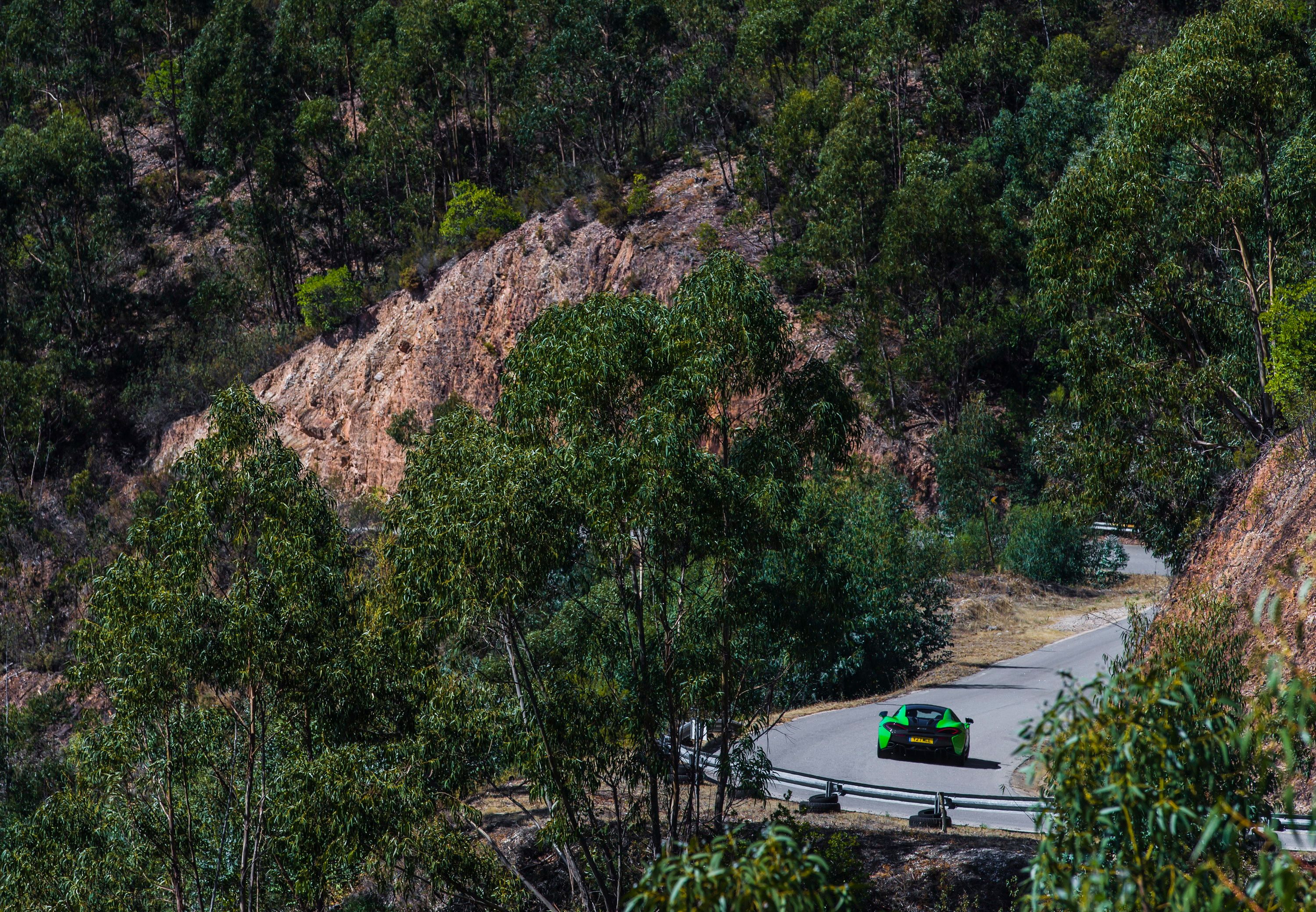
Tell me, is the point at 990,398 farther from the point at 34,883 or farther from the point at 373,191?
the point at 34,883

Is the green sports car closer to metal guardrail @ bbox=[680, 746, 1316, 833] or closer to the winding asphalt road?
the winding asphalt road

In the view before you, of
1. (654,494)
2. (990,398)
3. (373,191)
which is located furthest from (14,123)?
(654,494)

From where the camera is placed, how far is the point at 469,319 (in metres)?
48.8

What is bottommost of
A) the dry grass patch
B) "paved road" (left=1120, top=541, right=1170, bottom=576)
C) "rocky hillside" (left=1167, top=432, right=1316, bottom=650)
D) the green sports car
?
"paved road" (left=1120, top=541, right=1170, bottom=576)

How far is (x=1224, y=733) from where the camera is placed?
5680 mm

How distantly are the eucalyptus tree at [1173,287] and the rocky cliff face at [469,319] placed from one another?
25.4m

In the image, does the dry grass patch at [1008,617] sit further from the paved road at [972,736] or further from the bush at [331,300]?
the bush at [331,300]

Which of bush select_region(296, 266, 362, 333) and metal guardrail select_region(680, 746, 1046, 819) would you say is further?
bush select_region(296, 266, 362, 333)

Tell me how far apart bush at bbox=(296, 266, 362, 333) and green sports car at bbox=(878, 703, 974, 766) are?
3824cm

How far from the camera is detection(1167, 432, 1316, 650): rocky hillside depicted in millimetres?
16859

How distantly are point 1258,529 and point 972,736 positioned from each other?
23.8 feet

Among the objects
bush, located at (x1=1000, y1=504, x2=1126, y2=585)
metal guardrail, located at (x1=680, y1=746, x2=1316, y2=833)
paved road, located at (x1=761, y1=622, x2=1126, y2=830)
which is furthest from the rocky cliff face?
metal guardrail, located at (x1=680, y1=746, x2=1316, y2=833)

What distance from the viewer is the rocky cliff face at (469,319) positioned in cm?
4734

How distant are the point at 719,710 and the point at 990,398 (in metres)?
34.0
